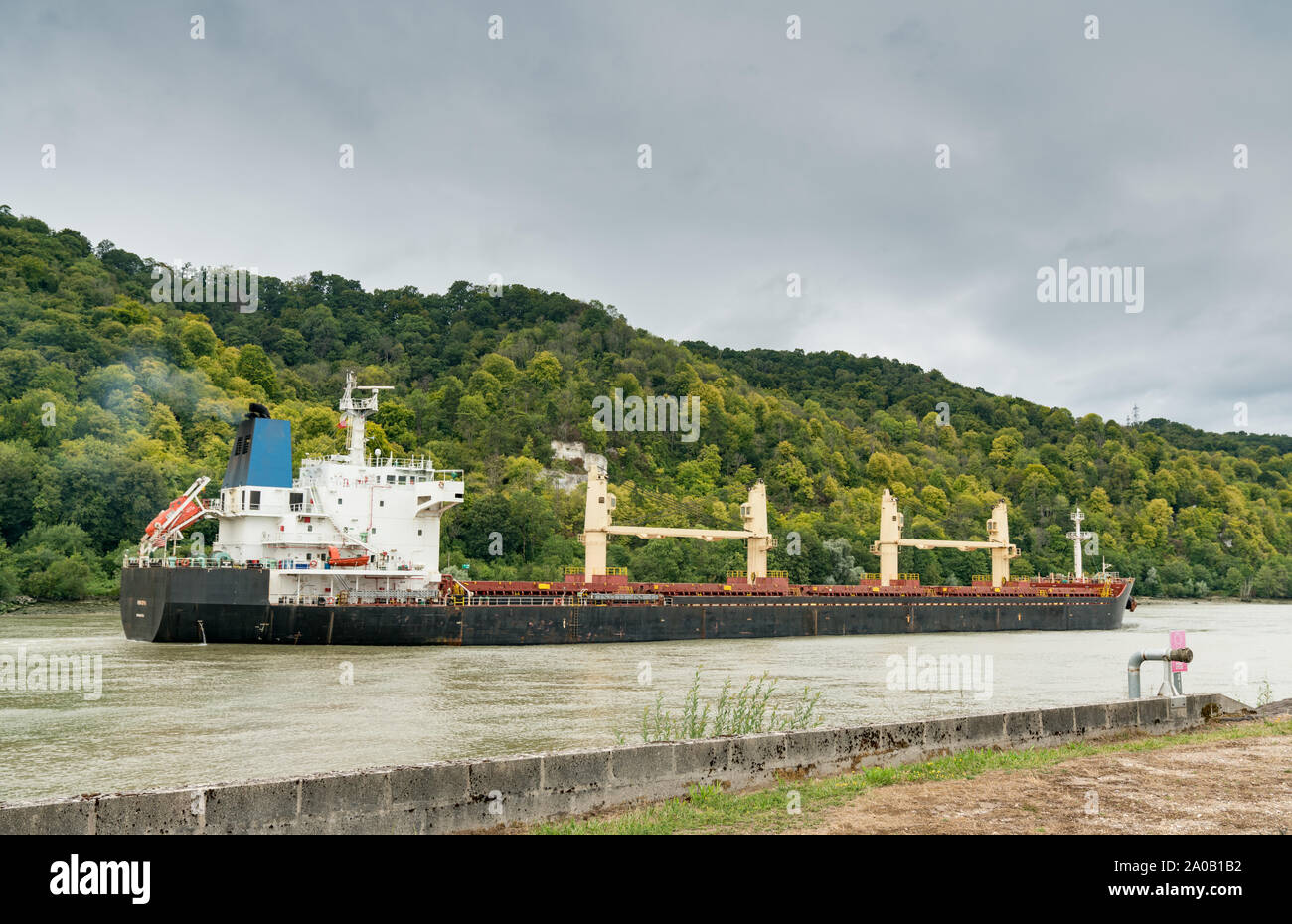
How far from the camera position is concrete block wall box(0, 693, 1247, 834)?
673cm

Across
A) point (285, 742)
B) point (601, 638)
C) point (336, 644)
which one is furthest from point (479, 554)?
point (285, 742)

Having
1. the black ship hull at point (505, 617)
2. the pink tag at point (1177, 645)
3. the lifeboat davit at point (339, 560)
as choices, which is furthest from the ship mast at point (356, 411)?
the pink tag at point (1177, 645)

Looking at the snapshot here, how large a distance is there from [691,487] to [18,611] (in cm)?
6898

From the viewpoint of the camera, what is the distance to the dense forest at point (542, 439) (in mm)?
69188

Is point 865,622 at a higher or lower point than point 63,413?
lower

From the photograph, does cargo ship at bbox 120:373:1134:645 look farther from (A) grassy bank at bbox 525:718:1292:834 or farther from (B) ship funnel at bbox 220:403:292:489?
(A) grassy bank at bbox 525:718:1292:834

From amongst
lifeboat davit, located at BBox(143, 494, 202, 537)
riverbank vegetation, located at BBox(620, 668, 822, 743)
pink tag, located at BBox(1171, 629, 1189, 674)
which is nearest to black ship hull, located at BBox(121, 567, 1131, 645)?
lifeboat davit, located at BBox(143, 494, 202, 537)

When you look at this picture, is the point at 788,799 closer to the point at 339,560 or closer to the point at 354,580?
the point at 339,560

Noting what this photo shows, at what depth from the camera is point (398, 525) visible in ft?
127

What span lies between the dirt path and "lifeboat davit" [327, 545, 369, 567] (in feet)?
99.2

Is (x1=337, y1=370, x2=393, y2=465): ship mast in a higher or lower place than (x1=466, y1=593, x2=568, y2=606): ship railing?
higher

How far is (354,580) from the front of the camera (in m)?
37.0

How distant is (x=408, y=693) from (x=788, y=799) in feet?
53.5
